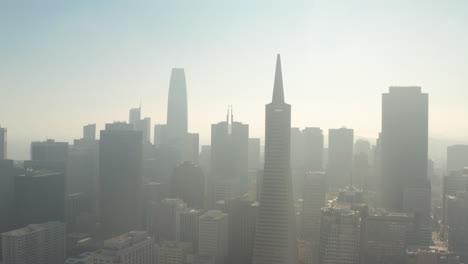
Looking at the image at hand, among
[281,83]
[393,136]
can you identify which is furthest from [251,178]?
[281,83]

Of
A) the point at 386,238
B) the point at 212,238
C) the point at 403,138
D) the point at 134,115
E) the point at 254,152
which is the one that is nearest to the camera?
the point at 386,238

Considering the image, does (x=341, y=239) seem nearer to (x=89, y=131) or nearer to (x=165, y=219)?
(x=165, y=219)

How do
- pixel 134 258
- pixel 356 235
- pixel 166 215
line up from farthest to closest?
pixel 166 215 → pixel 356 235 → pixel 134 258

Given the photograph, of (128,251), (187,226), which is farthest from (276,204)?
(187,226)

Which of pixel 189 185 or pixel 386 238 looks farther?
pixel 189 185

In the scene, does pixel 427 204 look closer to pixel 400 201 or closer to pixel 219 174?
pixel 400 201

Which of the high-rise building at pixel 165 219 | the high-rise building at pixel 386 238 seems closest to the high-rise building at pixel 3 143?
the high-rise building at pixel 165 219

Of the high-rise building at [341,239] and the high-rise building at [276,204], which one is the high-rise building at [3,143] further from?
the high-rise building at [341,239]
